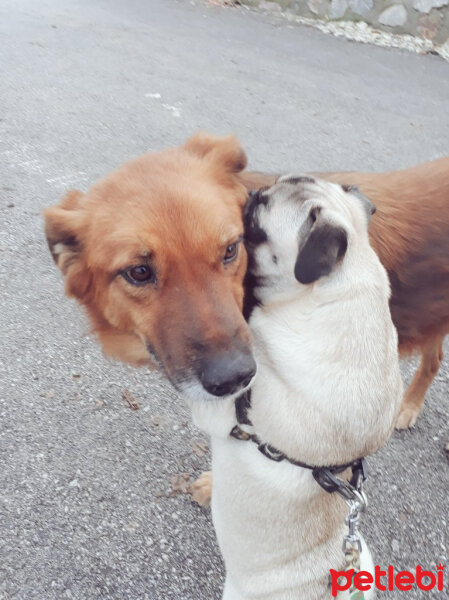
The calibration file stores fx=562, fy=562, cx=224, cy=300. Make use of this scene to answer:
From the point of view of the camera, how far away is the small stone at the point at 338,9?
389 inches

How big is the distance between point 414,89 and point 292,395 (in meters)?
7.42

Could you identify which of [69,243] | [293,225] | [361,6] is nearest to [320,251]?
[293,225]

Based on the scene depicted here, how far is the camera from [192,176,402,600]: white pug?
203 centimetres

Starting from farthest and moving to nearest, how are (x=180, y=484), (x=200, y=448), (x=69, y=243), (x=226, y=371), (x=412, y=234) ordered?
1. (x=200, y=448)
2. (x=180, y=484)
3. (x=412, y=234)
4. (x=69, y=243)
5. (x=226, y=371)

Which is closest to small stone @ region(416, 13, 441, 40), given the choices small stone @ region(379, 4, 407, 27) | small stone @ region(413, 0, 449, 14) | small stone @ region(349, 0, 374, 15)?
small stone @ region(413, 0, 449, 14)

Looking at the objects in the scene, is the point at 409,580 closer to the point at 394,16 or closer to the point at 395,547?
the point at 395,547

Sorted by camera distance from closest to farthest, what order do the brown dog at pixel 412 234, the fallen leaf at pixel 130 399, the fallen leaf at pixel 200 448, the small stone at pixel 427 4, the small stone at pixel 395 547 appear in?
the brown dog at pixel 412 234
the small stone at pixel 395 547
the fallen leaf at pixel 200 448
the fallen leaf at pixel 130 399
the small stone at pixel 427 4

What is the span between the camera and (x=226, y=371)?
193cm

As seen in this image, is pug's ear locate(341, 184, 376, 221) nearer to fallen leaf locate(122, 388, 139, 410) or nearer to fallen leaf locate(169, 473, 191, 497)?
fallen leaf locate(169, 473, 191, 497)

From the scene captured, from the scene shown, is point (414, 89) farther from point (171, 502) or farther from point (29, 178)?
point (171, 502)

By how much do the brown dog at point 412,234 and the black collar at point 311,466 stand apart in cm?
87

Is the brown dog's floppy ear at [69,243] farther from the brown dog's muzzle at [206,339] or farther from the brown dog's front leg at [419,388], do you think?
the brown dog's front leg at [419,388]

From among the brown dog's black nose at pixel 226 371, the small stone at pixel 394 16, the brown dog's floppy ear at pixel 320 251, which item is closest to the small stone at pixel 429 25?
the small stone at pixel 394 16

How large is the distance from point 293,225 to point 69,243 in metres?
0.93
